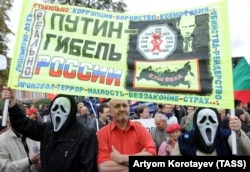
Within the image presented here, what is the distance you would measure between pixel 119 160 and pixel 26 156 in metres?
1.10

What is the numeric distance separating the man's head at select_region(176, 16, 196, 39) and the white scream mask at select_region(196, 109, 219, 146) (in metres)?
0.71

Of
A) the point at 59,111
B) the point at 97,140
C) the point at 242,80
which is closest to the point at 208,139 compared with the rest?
the point at 97,140

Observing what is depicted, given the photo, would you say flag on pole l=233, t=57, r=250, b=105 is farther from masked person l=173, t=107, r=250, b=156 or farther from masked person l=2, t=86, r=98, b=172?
masked person l=2, t=86, r=98, b=172

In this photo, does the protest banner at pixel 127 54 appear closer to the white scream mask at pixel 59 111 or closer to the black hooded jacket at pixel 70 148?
the white scream mask at pixel 59 111

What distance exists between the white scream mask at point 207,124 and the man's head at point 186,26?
0.71 metres

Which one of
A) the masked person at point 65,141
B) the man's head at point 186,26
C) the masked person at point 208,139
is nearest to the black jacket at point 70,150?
the masked person at point 65,141

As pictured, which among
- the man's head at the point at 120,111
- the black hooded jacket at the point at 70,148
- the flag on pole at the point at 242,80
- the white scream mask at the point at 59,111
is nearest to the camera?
the black hooded jacket at the point at 70,148

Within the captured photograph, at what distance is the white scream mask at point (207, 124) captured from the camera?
4.11m

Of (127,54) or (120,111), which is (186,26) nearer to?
(127,54)

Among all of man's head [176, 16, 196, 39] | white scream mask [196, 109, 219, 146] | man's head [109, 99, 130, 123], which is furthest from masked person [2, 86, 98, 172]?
man's head [176, 16, 196, 39]

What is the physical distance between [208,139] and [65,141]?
125 centimetres

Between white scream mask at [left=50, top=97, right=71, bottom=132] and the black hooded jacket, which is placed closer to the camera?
the black hooded jacket

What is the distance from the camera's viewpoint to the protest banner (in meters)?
4.08

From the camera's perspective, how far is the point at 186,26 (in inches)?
168
